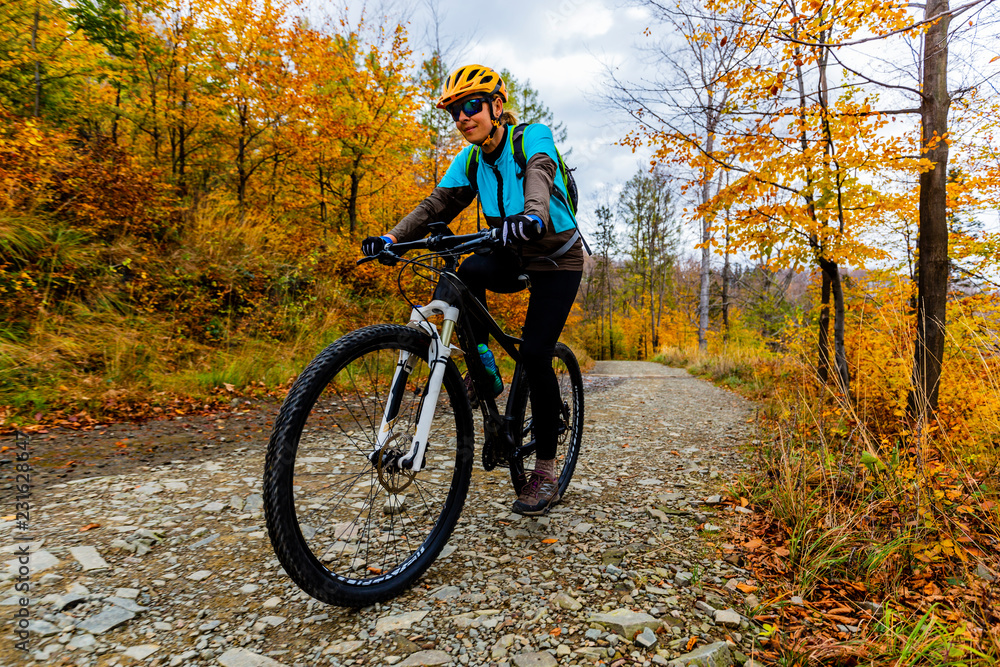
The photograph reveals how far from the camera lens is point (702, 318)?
1756cm

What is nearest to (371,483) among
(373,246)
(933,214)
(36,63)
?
(373,246)

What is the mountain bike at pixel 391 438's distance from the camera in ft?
5.14

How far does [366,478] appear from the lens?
220 cm

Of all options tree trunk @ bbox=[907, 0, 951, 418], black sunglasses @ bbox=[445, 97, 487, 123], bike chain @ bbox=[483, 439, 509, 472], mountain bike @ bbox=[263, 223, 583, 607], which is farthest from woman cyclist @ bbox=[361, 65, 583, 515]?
tree trunk @ bbox=[907, 0, 951, 418]

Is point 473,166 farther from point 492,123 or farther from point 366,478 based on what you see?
point 366,478

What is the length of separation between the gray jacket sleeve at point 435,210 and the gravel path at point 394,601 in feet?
5.26

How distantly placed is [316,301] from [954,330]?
27.9 ft

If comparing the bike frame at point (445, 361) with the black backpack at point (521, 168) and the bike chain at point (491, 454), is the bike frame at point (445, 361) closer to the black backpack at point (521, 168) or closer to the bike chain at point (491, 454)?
the bike chain at point (491, 454)

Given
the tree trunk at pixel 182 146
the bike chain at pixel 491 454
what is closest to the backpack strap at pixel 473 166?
the bike chain at pixel 491 454

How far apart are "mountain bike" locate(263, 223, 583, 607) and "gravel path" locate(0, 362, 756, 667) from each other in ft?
0.61

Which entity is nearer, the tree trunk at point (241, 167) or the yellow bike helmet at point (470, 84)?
the yellow bike helmet at point (470, 84)

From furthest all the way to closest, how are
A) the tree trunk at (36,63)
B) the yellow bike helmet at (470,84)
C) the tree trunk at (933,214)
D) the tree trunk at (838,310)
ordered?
1. the tree trunk at (36,63)
2. the tree trunk at (838,310)
3. the tree trunk at (933,214)
4. the yellow bike helmet at (470,84)

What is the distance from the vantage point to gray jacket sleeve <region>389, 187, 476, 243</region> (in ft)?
7.81

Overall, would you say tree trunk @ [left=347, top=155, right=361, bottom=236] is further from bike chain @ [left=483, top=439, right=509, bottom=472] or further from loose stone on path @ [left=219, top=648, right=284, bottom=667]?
loose stone on path @ [left=219, top=648, right=284, bottom=667]
